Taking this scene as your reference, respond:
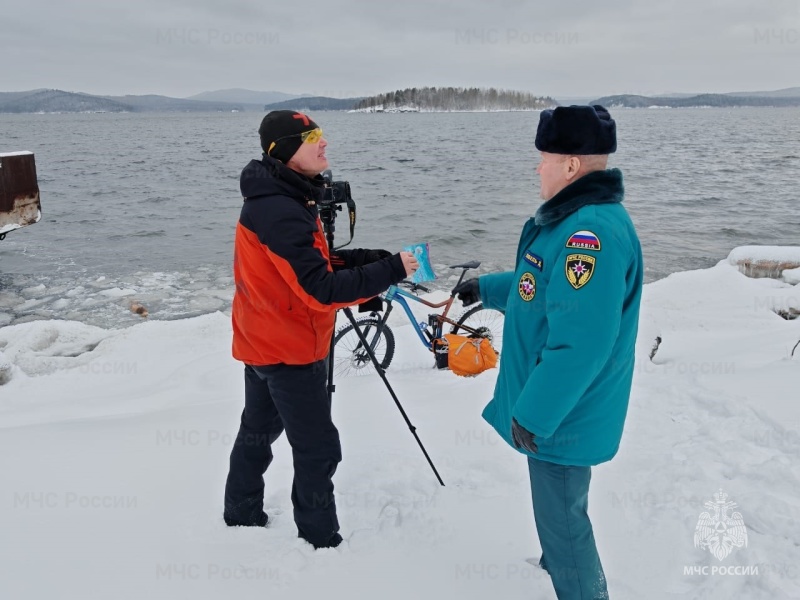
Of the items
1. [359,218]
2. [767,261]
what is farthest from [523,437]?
[359,218]

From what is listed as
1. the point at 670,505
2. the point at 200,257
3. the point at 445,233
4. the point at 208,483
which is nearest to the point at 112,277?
the point at 200,257

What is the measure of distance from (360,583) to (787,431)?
309cm

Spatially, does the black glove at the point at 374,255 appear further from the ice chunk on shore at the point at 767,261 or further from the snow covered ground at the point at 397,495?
the ice chunk on shore at the point at 767,261

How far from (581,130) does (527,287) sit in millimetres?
618

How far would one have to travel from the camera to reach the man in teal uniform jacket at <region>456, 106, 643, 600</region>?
6.77ft

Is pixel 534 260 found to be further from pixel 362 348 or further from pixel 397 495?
pixel 362 348

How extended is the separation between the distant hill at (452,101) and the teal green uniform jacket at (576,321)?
6838 inches

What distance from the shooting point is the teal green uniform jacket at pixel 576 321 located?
2.05m

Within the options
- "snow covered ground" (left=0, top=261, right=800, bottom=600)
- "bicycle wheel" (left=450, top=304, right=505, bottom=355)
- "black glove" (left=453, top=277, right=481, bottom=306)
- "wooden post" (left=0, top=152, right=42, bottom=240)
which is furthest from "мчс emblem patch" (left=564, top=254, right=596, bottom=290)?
"wooden post" (left=0, top=152, right=42, bottom=240)

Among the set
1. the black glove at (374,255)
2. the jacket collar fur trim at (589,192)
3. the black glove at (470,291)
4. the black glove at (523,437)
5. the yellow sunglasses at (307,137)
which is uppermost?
the yellow sunglasses at (307,137)

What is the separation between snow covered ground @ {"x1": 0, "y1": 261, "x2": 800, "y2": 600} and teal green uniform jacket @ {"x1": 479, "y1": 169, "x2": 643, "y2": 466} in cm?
103

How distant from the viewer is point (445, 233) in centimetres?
1689

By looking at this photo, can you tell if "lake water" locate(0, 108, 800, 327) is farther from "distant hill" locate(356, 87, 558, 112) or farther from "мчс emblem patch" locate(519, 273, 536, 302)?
"distant hill" locate(356, 87, 558, 112)

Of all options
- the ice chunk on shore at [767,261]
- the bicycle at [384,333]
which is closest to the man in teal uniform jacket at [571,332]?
the bicycle at [384,333]
